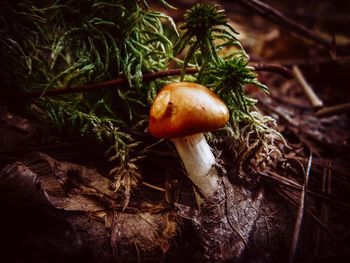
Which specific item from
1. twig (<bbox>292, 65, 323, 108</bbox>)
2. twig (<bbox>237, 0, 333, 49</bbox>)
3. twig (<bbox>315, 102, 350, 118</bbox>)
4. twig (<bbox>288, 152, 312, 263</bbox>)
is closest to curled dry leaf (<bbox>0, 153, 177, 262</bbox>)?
twig (<bbox>288, 152, 312, 263</bbox>)

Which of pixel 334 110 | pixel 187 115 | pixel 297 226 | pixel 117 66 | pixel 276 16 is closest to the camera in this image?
pixel 187 115

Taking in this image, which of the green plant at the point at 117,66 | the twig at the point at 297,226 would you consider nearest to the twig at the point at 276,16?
the green plant at the point at 117,66

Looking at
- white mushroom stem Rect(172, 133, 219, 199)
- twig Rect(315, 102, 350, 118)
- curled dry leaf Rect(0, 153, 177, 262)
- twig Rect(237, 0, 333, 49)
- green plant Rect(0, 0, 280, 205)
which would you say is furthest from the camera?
twig Rect(237, 0, 333, 49)

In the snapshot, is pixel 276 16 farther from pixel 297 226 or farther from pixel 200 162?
pixel 297 226

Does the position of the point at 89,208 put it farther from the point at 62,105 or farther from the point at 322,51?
the point at 322,51

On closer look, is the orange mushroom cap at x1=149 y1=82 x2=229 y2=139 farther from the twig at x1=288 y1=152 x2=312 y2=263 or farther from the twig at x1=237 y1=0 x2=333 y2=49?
the twig at x1=237 y1=0 x2=333 y2=49

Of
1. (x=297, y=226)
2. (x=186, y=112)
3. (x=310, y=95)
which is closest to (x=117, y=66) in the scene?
(x=186, y=112)
